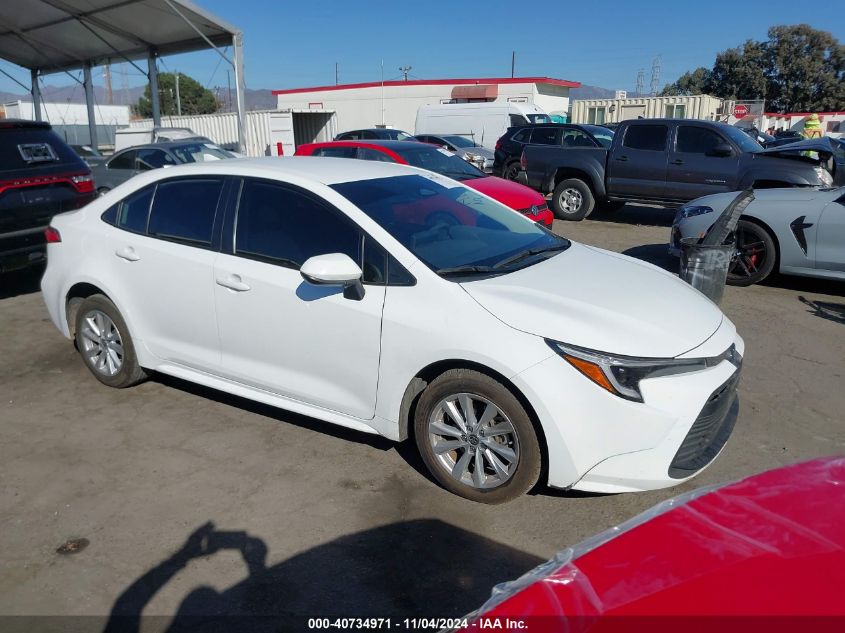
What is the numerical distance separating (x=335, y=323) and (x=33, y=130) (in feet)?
Answer: 18.6

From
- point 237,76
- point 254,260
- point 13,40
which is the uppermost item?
point 13,40

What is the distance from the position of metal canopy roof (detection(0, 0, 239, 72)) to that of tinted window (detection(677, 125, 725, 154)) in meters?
10.7

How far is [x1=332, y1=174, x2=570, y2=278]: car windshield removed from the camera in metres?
3.54

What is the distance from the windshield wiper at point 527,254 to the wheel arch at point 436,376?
0.68 metres

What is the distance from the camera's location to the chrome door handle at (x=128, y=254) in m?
4.35

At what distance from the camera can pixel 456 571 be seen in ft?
9.37

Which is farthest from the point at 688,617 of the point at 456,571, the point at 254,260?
the point at 254,260

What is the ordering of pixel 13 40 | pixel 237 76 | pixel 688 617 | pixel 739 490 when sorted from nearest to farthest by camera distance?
pixel 688 617, pixel 739 490, pixel 237 76, pixel 13 40

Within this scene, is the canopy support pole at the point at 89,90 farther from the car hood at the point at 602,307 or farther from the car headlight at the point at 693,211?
the car hood at the point at 602,307

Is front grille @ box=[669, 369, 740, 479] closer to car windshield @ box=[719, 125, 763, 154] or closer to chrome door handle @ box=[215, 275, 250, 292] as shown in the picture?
chrome door handle @ box=[215, 275, 250, 292]

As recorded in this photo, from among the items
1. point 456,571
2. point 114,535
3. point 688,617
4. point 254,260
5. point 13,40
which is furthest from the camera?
point 13,40

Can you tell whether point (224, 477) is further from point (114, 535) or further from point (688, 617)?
point (688, 617)

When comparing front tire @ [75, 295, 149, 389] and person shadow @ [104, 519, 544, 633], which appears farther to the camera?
front tire @ [75, 295, 149, 389]

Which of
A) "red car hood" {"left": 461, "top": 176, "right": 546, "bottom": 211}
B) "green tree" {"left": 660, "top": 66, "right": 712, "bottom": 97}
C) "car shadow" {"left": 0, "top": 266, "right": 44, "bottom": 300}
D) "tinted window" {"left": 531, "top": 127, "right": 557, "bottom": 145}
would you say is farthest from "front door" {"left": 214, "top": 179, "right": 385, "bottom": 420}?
"green tree" {"left": 660, "top": 66, "right": 712, "bottom": 97}
